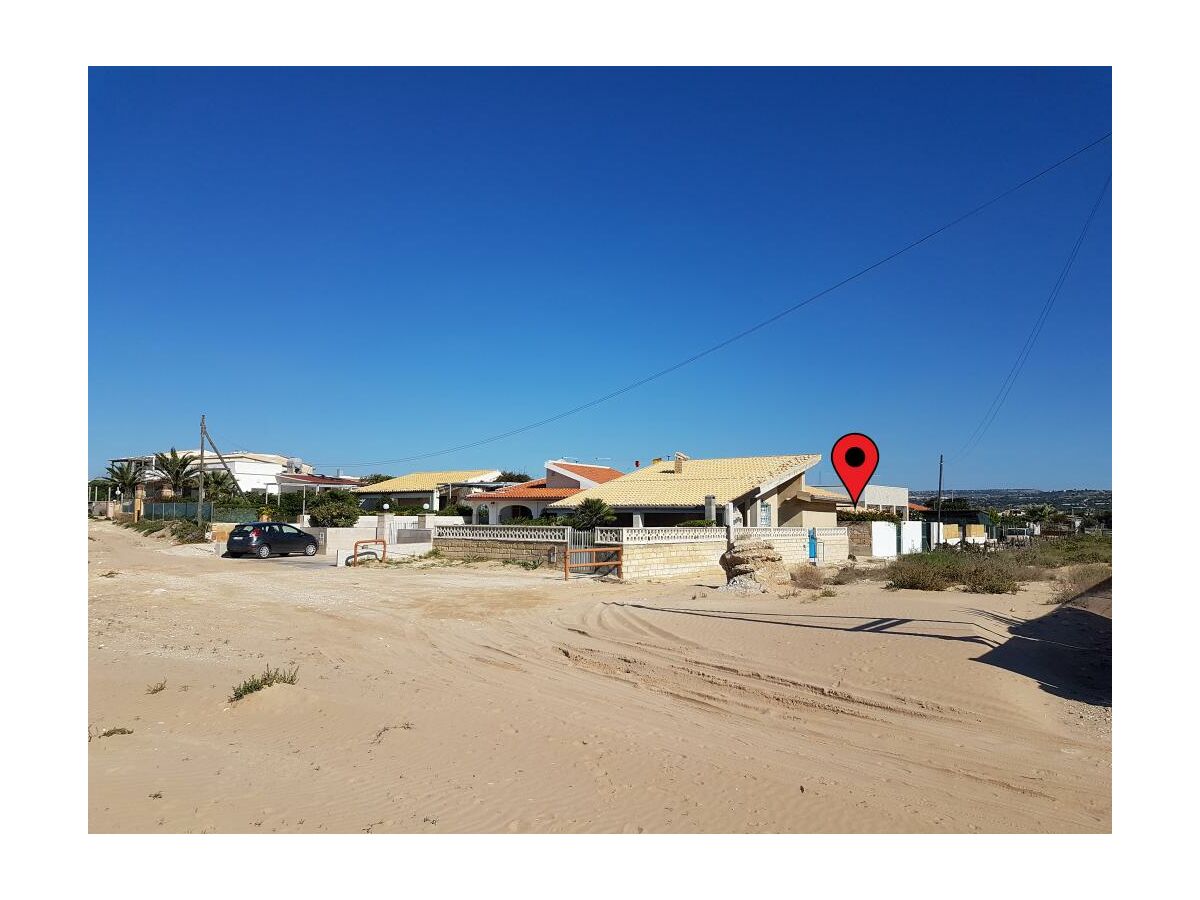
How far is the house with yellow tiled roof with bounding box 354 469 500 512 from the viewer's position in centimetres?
5506

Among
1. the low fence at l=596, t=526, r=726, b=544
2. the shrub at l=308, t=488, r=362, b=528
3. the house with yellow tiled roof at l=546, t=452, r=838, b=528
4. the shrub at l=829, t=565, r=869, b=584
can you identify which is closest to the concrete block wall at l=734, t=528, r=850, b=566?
the house with yellow tiled roof at l=546, t=452, r=838, b=528

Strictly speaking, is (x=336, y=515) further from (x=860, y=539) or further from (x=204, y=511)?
(x=860, y=539)

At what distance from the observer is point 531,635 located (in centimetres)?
1276

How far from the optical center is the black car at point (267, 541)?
29031 millimetres

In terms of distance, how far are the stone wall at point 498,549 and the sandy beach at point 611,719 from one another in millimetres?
9722

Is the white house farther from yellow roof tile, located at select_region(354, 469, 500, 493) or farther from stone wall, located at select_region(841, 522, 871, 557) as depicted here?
stone wall, located at select_region(841, 522, 871, 557)

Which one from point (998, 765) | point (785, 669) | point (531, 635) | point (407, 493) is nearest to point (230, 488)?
point (407, 493)

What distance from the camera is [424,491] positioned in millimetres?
55250

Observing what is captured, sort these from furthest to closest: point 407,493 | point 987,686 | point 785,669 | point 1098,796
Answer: point 407,493 < point 785,669 < point 987,686 < point 1098,796

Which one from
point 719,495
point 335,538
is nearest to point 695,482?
point 719,495

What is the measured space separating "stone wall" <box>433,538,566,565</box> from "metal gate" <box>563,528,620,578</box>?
551 millimetres

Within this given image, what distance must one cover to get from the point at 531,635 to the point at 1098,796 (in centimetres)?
850

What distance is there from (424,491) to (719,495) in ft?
91.4

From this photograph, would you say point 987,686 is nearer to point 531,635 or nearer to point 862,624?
point 862,624
